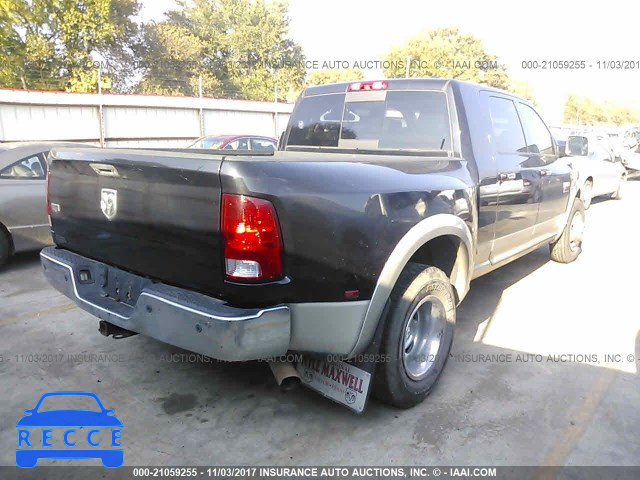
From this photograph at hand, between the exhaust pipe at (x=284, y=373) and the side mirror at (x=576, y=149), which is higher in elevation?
the side mirror at (x=576, y=149)

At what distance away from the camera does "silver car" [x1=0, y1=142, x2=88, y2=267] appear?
5.72m

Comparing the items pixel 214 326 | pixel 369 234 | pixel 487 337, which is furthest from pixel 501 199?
pixel 214 326

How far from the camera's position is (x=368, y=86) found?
4.02m

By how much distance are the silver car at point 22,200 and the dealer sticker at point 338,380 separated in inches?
170

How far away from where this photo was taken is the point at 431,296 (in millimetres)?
3084

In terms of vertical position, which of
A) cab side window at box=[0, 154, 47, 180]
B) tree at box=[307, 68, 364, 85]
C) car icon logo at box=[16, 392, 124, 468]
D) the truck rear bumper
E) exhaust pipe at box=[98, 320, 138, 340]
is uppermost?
tree at box=[307, 68, 364, 85]

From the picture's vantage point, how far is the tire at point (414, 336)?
280 cm

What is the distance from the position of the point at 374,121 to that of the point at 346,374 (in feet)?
6.77

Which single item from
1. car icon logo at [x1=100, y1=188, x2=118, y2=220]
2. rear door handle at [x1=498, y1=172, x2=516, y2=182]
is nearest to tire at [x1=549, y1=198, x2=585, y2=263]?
rear door handle at [x1=498, y1=172, x2=516, y2=182]

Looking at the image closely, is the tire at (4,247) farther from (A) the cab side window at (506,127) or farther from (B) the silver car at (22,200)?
(A) the cab side window at (506,127)

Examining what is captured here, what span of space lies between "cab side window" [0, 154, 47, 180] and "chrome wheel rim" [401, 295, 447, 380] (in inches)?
197

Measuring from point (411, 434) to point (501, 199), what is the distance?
1.96 meters

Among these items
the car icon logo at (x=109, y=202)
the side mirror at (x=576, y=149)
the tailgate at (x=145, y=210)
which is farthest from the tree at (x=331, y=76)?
the car icon logo at (x=109, y=202)

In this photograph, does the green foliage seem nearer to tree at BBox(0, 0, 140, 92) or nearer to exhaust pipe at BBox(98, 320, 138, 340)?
tree at BBox(0, 0, 140, 92)
